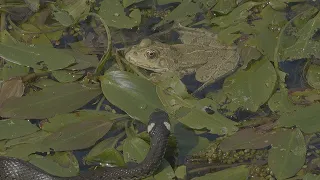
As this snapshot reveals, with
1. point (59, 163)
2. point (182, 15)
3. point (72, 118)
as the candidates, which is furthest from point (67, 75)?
point (182, 15)

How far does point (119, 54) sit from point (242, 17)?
4.55 feet

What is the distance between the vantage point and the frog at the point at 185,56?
6.75 meters

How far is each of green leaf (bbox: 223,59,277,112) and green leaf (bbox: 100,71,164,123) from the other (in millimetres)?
694

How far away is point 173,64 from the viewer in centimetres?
693

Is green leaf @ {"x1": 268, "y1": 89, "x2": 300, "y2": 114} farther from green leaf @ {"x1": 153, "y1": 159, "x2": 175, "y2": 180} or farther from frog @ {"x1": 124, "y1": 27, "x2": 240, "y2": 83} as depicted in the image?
green leaf @ {"x1": 153, "y1": 159, "x2": 175, "y2": 180}

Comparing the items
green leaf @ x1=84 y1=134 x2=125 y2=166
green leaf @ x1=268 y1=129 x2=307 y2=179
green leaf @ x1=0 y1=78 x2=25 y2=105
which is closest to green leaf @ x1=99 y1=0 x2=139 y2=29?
green leaf @ x1=0 y1=78 x2=25 y2=105

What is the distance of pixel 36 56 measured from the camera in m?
6.65

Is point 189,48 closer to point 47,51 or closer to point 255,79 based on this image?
point 255,79

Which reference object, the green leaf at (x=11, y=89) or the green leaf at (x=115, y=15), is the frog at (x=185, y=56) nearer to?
the green leaf at (x=115, y=15)

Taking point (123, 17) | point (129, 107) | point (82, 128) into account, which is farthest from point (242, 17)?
point (82, 128)

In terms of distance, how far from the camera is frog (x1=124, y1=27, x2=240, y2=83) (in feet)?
22.2

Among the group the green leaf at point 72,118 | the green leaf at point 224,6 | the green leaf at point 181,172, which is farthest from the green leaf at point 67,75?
the green leaf at point 224,6

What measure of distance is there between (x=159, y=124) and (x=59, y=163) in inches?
36.7

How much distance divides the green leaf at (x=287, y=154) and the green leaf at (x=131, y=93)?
43.4 inches
